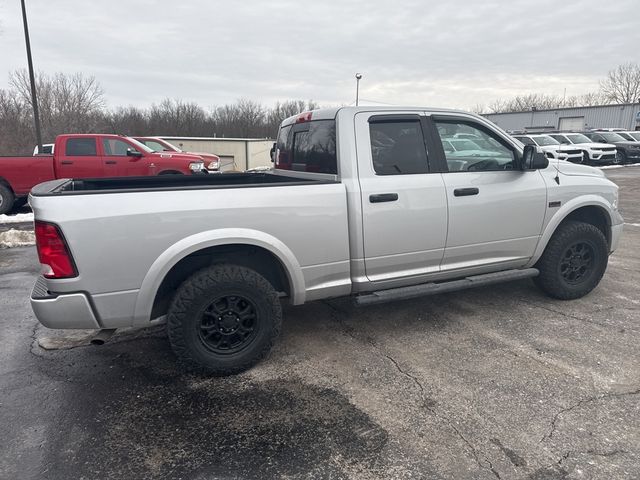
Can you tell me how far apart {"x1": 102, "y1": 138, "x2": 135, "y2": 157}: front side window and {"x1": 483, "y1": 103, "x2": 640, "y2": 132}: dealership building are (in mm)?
34694

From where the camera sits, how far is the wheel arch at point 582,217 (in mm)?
4441

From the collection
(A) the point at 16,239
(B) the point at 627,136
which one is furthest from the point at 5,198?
(B) the point at 627,136

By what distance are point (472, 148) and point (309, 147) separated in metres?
1.51

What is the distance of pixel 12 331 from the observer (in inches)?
163

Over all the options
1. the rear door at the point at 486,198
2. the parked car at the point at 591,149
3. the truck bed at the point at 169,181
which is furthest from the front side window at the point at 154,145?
the parked car at the point at 591,149

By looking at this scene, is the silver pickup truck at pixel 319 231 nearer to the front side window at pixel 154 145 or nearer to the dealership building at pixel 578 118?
the front side window at pixel 154 145

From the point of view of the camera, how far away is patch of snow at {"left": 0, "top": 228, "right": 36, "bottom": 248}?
24.9ft

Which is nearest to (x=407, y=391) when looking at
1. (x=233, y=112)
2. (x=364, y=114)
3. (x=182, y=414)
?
(x=182, y=414)

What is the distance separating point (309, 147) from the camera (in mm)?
4117

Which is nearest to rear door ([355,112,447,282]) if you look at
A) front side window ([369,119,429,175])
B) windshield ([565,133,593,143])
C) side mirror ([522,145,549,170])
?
front side window ([369,119,429,175])

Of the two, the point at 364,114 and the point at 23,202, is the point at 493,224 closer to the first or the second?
the point at 364,114

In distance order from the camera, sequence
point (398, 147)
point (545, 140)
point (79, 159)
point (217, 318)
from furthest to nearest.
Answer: point (545, 140) < point (79, 159) < point (398, 147) < point (217, 318)

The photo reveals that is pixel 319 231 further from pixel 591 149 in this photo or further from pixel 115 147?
pixel 591 149

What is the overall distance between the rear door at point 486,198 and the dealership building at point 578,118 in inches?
1471
